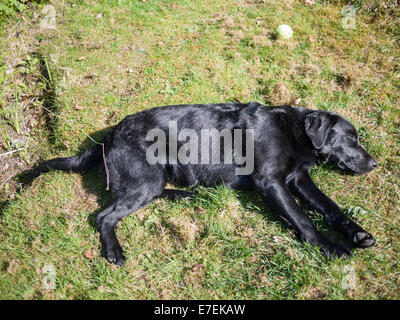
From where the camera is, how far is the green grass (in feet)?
9.66

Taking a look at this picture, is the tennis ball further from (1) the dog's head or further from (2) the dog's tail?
(2) the dog's tail

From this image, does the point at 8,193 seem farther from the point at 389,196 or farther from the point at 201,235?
the point at 389,196

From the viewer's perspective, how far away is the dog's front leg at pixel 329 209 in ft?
9.45

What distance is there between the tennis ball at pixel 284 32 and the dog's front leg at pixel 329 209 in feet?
9.30

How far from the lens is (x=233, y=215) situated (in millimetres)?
3424

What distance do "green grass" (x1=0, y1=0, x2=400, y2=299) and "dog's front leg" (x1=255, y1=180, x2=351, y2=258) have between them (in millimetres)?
114

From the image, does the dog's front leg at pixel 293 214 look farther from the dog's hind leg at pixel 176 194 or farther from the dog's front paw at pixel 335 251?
the dog's hind leg at pixel 176 194

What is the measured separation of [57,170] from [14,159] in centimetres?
99

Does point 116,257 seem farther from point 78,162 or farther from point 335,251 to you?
point 335,251

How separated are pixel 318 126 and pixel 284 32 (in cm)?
249

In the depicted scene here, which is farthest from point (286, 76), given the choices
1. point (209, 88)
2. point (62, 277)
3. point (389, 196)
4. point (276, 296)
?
point (62, 277)

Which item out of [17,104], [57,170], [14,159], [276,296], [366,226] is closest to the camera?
[276,296]

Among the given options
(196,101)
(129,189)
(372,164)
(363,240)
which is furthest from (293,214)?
(196,101)

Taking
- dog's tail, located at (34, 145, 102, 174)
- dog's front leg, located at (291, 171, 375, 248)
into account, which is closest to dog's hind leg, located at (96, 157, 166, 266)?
dog's tail, located at (34, 145, 102, 174)
